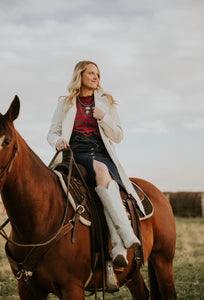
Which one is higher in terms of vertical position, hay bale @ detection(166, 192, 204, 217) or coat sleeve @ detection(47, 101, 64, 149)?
coat sleeve @ detection(47, 101, 64, 149)

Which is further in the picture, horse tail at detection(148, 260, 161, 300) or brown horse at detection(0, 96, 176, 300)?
horse tail at detection(148, 260, 161, 300)

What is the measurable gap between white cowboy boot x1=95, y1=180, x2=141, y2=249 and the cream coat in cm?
46

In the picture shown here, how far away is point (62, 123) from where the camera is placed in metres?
3.88

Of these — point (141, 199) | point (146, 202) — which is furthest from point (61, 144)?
point (146, 202)

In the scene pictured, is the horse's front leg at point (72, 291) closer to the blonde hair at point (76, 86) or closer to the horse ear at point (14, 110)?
the horse ear at point (14, 110)

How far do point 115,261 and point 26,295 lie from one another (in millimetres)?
853

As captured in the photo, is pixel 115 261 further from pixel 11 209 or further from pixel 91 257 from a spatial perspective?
pixel 11 209

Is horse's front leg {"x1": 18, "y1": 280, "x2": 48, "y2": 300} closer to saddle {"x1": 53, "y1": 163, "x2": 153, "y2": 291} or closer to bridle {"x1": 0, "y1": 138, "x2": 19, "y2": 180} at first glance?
saddle {"x1": 53, "y1": 163, "x2": 153, "y2": 291}

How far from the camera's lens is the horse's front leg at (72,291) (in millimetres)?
3025

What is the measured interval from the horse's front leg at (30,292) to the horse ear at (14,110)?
4.77 ft

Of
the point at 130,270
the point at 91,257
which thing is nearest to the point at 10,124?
the point at 91,257

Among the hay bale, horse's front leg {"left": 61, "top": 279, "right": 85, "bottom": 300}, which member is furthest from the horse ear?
the hay bale

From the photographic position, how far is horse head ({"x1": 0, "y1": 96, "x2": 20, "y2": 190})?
2604 millimetres

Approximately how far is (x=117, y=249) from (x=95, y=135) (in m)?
1.20
